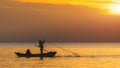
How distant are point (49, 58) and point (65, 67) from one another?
19.9 m

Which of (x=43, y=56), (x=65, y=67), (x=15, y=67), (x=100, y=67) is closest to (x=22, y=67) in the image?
(x=15, y=67)

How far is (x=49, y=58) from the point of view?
72.1 m

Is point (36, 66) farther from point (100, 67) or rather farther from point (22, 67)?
point (100, 67)

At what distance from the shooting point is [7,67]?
5194cm

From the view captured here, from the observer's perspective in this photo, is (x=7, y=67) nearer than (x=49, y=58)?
Yes

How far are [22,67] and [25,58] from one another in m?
20.6

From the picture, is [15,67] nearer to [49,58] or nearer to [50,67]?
[50,67]

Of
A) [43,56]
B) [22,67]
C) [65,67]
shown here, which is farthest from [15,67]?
[43,56]

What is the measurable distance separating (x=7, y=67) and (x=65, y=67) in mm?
6518

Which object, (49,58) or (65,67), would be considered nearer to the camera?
(65,67)

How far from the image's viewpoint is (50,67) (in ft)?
173

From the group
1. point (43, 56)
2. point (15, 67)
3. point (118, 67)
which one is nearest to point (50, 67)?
point (15, 67)

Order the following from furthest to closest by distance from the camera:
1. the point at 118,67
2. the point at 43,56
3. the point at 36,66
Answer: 1. the point at 43,56
2. the point at 36,66
3. the point at 118,67

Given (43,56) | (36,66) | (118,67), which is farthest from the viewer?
(43,56)
